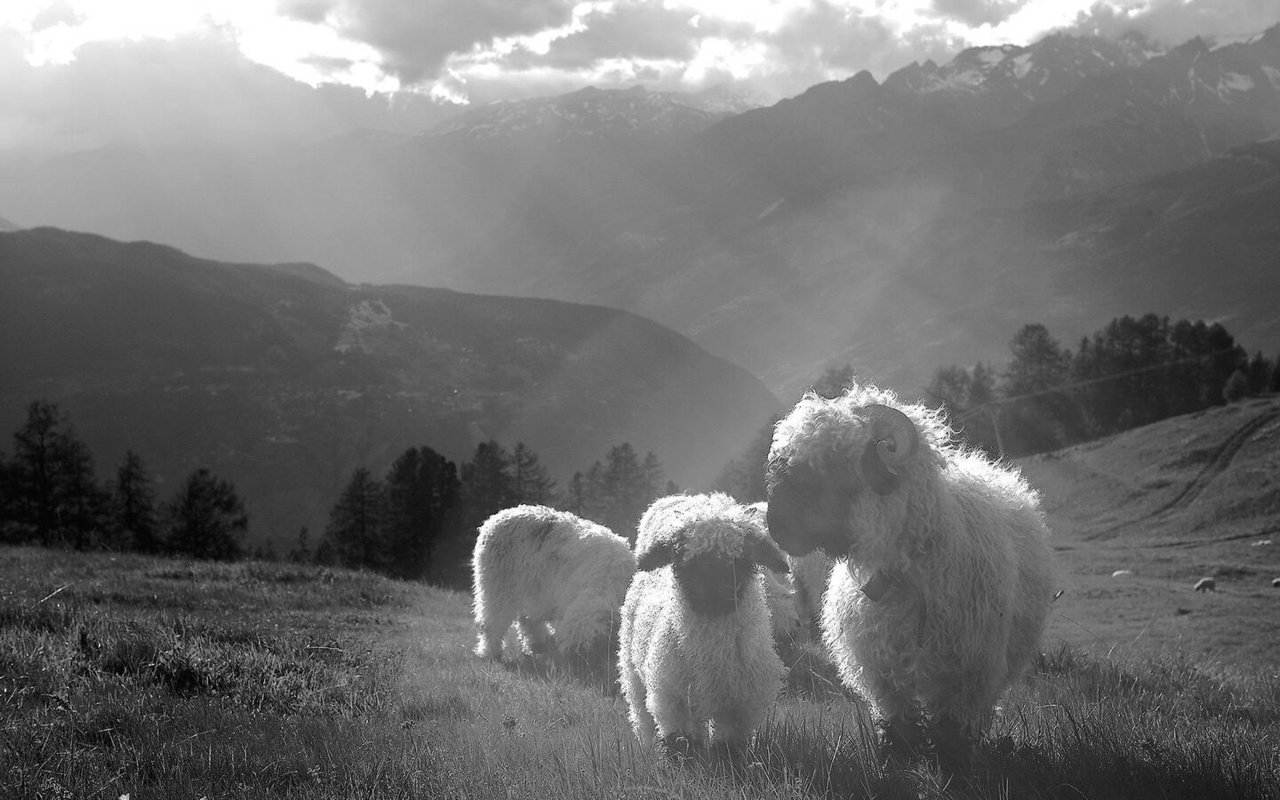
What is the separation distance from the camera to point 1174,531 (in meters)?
51.8

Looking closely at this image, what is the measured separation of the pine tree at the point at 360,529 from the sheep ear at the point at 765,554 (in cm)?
5688

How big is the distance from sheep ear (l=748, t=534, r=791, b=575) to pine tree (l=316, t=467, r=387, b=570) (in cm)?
5688

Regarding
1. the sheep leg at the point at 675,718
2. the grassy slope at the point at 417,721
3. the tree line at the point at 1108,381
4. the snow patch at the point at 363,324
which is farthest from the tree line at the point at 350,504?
the snow patch at the point at 363,324

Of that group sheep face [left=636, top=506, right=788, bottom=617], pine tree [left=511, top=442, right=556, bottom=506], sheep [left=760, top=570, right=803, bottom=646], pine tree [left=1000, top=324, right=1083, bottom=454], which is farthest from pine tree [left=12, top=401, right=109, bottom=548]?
pine tree [left=1000, top=324, right=1083, bottom=454]

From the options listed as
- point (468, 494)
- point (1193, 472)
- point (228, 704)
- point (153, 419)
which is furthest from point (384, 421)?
point (228, 704)

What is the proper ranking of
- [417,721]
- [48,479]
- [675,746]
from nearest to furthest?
[675,746], [417,721], [48,479]

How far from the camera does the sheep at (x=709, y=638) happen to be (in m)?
6.92

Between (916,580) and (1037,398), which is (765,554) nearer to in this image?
(916,580)

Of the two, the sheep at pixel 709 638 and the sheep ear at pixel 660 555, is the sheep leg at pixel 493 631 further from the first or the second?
the sheep ear at pixel 660 555

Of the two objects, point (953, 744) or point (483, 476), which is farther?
point (483, 476)

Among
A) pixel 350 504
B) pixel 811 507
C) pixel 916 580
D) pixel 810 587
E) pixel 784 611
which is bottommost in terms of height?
pixel 350 504

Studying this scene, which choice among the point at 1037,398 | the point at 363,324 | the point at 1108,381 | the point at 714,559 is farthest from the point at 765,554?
the point at 363,324

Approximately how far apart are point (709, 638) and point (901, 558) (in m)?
1.67

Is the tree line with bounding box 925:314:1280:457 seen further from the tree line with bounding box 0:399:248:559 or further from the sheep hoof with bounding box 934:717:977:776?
the sheep hoof with bounding box 934:717:977:776
